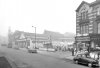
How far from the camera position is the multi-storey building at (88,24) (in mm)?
30984

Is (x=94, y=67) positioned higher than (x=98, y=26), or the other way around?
(x=98, y=26)

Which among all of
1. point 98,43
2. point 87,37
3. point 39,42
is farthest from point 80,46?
point 39,42

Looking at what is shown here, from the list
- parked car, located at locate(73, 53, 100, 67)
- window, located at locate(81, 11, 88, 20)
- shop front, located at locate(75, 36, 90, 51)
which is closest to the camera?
parked car, located at locate(73, 53, 100, 67)

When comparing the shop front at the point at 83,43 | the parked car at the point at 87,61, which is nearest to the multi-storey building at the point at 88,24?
the shop front at the point at 83,43

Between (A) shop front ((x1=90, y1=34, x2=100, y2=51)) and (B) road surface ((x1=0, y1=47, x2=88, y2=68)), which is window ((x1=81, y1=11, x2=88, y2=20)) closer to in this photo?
(A) shop front ((x1=90, y1=34, x2=100, y2=51))

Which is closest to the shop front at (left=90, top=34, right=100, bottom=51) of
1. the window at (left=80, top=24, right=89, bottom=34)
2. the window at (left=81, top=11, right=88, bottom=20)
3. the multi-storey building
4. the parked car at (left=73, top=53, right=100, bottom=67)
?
the multi-storey building

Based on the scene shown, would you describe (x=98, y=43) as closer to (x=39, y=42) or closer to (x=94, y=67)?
(x=94, y=67)

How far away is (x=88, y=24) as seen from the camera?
110ft

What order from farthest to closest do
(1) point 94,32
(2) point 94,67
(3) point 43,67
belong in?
(1) point 94,32, (2) point 94,67, (3) point 43,67

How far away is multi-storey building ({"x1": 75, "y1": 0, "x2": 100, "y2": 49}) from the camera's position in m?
31.0

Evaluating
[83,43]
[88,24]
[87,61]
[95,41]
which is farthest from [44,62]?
[88,24]

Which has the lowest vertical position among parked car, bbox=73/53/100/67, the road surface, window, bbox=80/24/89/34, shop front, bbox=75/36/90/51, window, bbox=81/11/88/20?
the road surface

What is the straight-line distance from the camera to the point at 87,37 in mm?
32688

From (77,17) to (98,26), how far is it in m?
7.49
